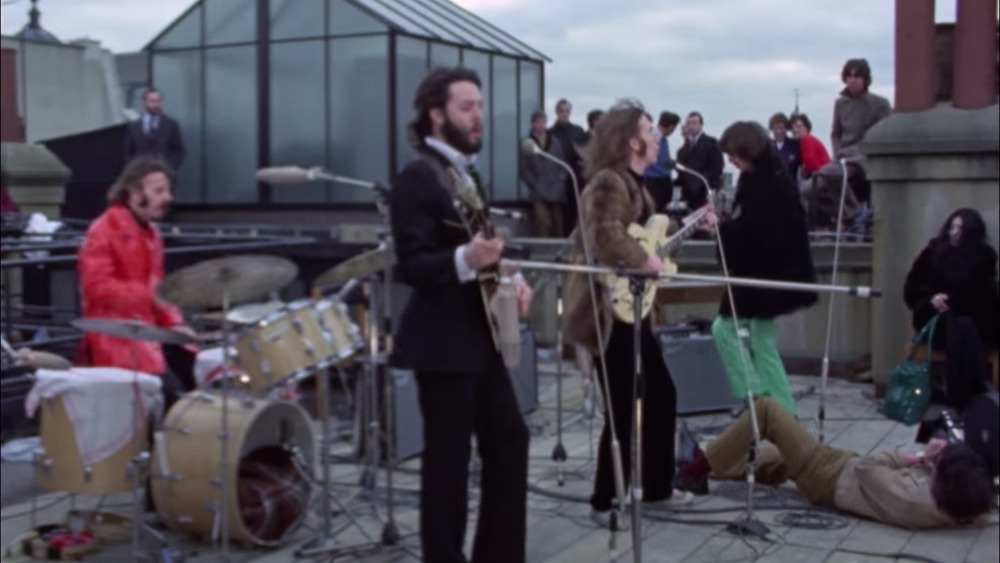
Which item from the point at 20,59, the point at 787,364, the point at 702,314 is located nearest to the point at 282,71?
the point at 702,314

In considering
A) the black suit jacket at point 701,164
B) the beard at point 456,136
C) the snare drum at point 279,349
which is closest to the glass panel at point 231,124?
the black suit jacket at point 701,164

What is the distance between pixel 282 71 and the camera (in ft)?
49.4

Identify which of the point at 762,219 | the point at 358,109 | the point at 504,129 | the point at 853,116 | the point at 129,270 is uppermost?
the point at 358,109

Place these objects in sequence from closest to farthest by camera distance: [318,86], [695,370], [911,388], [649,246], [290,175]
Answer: [290,175], [649,246], [911,388], [695,370], [318,86]

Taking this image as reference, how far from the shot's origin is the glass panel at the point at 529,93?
15719 millimetres

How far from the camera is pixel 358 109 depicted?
14688 millimetres

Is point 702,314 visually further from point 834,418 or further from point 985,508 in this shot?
point 985,508

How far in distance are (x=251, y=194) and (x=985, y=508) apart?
1134 cm

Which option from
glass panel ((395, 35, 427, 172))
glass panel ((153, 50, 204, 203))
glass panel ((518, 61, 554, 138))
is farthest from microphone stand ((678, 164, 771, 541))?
glass panel ((153, 50, 204, 203))

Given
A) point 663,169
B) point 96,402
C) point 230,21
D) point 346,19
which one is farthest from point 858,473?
point 230,21

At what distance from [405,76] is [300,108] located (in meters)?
1.35

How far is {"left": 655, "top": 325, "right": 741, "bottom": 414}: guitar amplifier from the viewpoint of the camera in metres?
8.07

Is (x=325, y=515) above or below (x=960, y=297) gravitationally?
below

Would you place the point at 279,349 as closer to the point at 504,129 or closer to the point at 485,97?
the point at 485,97
